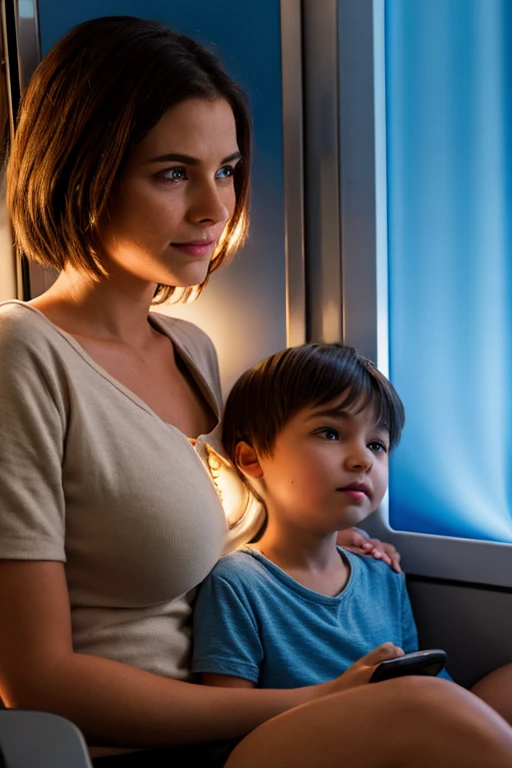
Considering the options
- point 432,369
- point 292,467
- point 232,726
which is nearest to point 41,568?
point 232,726

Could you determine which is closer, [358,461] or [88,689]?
[88,689]

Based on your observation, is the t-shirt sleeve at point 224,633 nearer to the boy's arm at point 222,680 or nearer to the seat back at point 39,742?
the boy's arm at point 222,680

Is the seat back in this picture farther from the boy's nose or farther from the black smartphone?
the boy's nose

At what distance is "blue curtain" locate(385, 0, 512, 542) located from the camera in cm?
157

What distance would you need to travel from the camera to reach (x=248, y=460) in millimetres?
1563

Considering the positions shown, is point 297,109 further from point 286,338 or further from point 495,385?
point 495,385

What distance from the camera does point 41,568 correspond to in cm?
119

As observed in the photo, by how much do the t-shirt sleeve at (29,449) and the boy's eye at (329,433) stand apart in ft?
1.38

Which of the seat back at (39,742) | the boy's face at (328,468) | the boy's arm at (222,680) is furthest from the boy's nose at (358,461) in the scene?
the seat back at (39,742)

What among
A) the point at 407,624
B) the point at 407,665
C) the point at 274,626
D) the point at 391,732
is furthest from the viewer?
the point at 407,624

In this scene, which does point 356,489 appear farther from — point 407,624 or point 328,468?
point 407,624

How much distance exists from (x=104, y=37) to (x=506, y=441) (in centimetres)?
89

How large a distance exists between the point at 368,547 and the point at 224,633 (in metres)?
0.38

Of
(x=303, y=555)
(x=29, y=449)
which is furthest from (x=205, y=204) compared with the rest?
(x=303, y=555)
